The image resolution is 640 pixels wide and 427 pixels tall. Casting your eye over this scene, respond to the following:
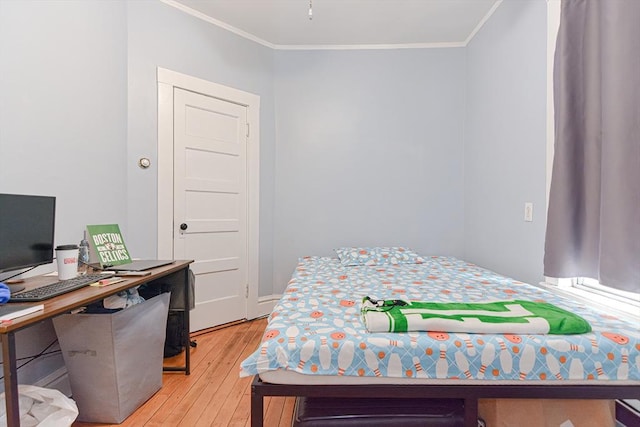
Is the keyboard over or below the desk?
over

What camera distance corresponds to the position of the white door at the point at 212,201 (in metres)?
2.64

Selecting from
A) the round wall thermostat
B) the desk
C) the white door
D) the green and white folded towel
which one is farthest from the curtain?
the round wall thermostat

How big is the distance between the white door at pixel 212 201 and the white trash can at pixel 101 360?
1.05 metres

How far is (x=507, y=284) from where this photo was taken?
6.39 feet

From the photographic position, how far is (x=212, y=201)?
2.82m

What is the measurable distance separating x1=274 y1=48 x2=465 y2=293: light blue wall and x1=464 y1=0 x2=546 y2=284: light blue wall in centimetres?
21

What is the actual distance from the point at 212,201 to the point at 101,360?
1.51 meters

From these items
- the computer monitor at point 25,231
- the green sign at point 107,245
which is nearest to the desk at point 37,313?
the computer monitor at point 25,231

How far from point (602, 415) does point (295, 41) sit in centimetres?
336

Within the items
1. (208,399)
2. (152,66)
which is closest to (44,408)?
(208,399)

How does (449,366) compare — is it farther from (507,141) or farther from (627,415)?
(507,141)

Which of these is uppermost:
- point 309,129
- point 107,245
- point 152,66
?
point 152,66

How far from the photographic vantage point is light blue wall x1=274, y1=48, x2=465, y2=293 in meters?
3.19

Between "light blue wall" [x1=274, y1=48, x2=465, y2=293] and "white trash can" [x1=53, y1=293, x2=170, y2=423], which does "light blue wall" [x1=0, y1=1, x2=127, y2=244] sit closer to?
"white trash can" [x1=53, y1=293, x2=170, y2=423]
